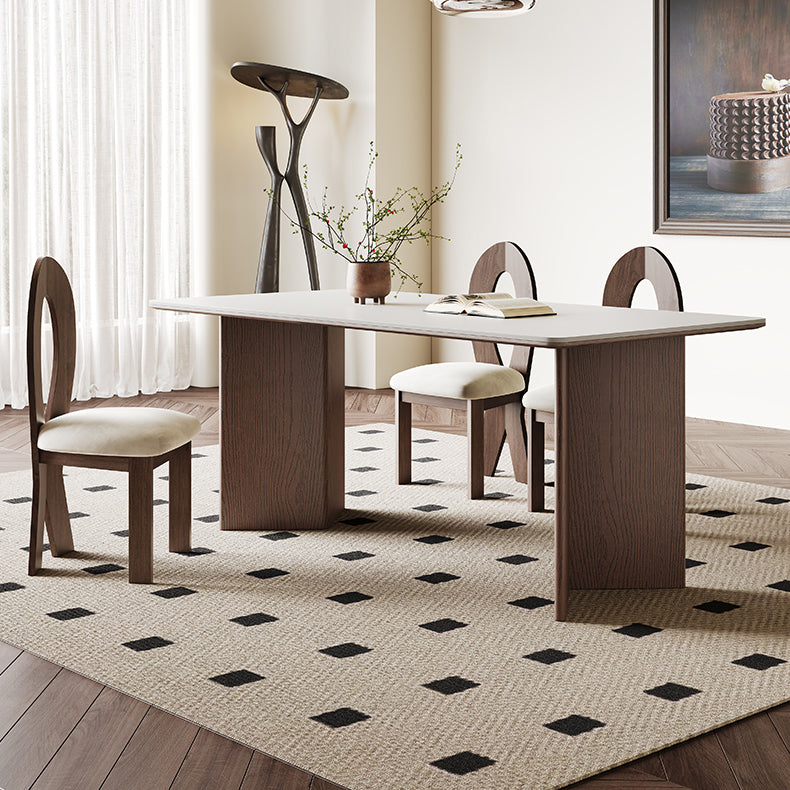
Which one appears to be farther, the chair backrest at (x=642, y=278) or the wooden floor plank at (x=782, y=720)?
the chair backrest at (x=642, y=278)

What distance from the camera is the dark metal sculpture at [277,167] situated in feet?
22.6

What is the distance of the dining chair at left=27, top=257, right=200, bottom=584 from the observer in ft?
11.4

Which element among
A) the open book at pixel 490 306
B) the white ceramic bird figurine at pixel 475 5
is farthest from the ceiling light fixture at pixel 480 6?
the open book at pixel 490 306

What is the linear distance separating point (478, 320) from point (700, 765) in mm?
1516

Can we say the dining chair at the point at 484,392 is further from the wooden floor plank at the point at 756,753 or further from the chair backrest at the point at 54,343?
the wooden floor plank at the point at 756,753

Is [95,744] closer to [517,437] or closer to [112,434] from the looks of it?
[112,434]

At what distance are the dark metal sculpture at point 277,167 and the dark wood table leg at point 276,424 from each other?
2.82 meters

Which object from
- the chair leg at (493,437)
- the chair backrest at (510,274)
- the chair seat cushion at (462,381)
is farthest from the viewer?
the chair leg at (493,437)

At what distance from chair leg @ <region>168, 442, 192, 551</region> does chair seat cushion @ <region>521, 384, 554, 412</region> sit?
1128 millimetres

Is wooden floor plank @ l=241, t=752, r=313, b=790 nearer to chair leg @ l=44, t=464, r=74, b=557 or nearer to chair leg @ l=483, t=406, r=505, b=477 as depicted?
chair leg @ l=44, t=464, r=74, b=557

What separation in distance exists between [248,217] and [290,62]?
35.7 inches

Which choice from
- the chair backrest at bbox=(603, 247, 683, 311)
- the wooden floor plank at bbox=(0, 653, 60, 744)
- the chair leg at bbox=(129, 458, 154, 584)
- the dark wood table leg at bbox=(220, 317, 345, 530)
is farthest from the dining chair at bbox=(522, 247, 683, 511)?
the wooden floor plank at bbox=(0, 653, 60, 744)

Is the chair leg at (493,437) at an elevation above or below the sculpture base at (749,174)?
below

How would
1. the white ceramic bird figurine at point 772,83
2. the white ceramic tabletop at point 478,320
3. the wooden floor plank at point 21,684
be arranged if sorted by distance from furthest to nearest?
the white ceramic bird figurine at point 772,83, the white ceramic tabletop at point 478,320, the wooden floor plank at point 21,684
